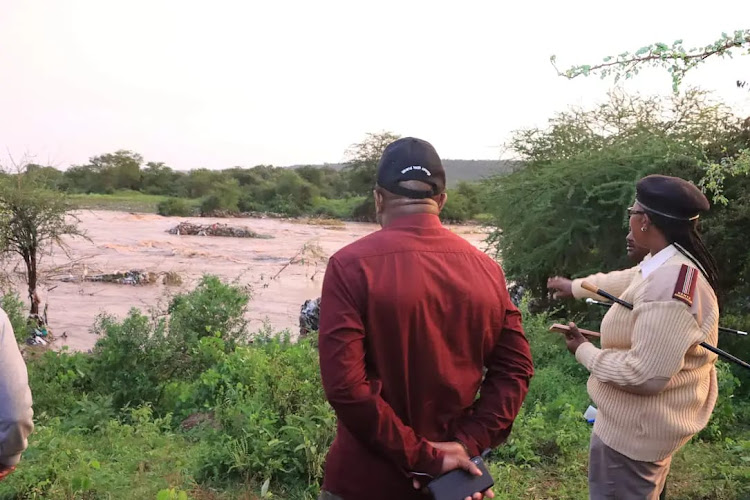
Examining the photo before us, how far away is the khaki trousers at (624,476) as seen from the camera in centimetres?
230

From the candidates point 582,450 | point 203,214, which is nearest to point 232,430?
point 582,450

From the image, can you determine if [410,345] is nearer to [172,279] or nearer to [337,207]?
[172,279]

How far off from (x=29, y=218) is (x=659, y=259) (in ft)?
42.7

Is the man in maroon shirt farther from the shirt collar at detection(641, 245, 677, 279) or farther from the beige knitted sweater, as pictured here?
the shirt collar at detection(641, 245, 677, 279)

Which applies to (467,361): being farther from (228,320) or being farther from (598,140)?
(598,140)

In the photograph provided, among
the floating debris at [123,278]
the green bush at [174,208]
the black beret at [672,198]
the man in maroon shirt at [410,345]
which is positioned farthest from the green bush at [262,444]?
the green bush at [174,208]

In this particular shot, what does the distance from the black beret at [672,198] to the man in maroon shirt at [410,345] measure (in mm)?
679

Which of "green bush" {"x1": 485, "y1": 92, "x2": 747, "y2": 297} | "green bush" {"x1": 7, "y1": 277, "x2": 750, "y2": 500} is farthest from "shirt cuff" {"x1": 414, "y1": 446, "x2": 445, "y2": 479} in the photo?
"green bush" {"x1": 485, "y1": 92, "x2": 747, "y2": 297}

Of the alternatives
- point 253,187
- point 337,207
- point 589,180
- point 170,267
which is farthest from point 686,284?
point 253,187

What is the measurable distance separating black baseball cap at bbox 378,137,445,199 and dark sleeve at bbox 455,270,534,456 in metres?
0.39

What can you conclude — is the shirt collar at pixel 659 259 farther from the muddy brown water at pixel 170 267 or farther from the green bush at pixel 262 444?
the muddy brown water at pixel 170 267

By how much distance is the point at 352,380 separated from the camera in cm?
167

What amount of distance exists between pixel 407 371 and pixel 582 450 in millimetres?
3015

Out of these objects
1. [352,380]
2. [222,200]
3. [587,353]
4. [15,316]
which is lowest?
[15,316]
